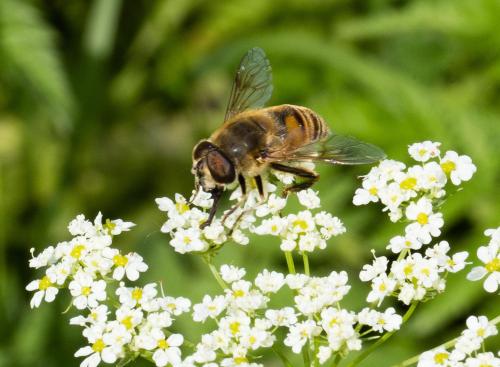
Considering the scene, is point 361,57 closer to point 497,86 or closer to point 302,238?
point 497,86

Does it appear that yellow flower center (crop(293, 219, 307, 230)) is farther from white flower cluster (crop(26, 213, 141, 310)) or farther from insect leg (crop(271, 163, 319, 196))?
white flower cluster (crop(26, 213, 141, 310))

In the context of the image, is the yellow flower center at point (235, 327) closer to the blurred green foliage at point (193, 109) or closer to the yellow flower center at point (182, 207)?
the yellow flower center at point (182, 207)

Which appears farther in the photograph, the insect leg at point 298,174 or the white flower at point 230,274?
the insect leg at point 298,174

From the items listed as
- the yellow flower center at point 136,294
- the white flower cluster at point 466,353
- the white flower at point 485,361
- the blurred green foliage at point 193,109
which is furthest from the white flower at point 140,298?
the blurred green foliage at point 193,109

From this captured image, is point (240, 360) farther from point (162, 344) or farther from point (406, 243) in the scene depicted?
point (406, 243)

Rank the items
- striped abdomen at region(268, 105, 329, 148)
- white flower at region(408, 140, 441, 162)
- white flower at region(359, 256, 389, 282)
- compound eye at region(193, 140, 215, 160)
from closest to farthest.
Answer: white flower at region(359, 256, 389, 282), white flower at region(408, 140, 441, 162), compound eye at region(193, 140, 215, 160), striped abdomen at region(268, 105, 329, 148)

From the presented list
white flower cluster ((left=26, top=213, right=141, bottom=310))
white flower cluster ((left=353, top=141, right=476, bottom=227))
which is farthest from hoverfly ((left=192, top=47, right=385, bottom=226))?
white flower cluster ((left=26, top=213, right=141, bottom=310))

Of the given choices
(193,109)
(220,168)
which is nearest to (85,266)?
(220,168)
